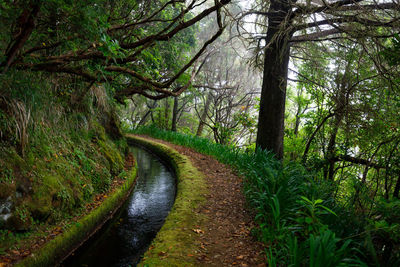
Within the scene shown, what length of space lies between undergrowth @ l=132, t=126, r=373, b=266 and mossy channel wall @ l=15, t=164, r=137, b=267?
260cm

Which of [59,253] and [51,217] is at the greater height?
[51,217]

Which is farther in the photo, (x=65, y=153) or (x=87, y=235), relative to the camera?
(x=65, y=153)

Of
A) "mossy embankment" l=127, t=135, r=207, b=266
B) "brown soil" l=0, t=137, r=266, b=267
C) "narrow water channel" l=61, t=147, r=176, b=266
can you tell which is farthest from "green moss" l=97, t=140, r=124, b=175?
"mossy embankment" l=127, t=135, r=207, b=266

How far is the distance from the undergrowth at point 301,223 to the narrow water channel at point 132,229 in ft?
6.26

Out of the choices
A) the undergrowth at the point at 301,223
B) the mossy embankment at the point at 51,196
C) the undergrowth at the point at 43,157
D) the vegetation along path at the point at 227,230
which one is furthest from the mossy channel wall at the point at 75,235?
the undergrowth at the point at 301,223

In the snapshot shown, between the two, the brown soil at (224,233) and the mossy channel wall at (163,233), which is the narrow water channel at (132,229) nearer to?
the mossy channel wall at (163,233)

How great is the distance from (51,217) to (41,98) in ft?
6.41

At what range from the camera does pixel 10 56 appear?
2336 mm

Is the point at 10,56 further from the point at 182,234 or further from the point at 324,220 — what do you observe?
the point at 324,220

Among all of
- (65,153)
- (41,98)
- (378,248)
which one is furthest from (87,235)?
(378,248)

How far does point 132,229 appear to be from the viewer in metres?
4.38

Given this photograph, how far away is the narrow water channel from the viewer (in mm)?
3465

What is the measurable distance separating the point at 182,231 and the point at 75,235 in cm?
161

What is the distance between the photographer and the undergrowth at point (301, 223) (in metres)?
1.96
